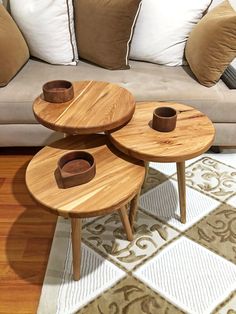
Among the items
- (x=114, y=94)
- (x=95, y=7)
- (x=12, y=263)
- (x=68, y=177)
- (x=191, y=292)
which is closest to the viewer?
(x=68, y=177)

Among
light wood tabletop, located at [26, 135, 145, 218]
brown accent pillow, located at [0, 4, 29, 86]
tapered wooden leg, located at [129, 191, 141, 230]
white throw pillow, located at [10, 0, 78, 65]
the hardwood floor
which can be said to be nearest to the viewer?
light wood tabletop, located at [26, 135, 145, 218]

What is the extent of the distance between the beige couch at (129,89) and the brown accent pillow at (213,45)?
0.08 m

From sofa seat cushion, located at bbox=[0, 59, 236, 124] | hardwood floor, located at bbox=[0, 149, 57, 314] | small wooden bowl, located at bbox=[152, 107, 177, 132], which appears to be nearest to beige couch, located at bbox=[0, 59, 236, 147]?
sofa seat cushion, located at bbox=[0, 59, 236, 124]

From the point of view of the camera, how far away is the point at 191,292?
4.29 feet

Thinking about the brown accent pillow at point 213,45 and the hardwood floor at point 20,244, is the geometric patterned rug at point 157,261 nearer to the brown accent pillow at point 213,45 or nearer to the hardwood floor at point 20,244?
the hardwood floor at point 20,244

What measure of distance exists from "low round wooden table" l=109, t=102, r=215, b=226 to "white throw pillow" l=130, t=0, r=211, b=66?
30.6 inches

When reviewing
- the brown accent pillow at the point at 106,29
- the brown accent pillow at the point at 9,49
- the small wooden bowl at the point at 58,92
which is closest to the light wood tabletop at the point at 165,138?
the small wooden bowl at the point at 58,92

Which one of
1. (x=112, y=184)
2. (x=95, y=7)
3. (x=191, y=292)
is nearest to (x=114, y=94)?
(x=112, y=184)

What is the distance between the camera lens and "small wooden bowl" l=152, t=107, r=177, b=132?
4.41 ft

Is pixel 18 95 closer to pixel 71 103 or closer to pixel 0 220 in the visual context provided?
pixel 71 103

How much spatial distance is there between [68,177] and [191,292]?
66 cm

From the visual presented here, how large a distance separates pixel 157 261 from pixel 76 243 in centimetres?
38

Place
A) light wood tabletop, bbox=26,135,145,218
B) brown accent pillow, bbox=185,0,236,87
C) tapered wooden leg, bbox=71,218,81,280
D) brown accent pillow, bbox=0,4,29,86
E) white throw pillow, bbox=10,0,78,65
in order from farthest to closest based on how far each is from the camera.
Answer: white throw pillow, bbox=10,0,78,65, brown accent pillow, bbox=0,4,29,86, brown accent pillow, bbox=185,0,236,87, tapered wooden leg, bbox=71,218,81,280, light wood tabletop, bbox=26,135,145,218

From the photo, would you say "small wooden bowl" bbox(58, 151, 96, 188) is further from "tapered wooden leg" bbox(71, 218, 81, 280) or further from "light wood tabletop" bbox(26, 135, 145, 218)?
"tapered wooden leg" bbox(71, 218, 81, 280)
